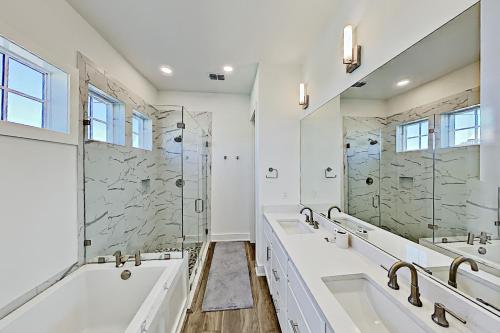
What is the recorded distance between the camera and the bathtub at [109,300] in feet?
4.74

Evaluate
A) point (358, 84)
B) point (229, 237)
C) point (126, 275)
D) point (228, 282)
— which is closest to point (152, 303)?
point (126, 275)

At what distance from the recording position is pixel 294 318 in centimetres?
138

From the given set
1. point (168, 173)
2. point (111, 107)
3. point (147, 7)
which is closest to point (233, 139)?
point (168, 173)

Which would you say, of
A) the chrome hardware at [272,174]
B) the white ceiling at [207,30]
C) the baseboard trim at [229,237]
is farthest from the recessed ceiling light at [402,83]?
the baseboard trim at [229,237]

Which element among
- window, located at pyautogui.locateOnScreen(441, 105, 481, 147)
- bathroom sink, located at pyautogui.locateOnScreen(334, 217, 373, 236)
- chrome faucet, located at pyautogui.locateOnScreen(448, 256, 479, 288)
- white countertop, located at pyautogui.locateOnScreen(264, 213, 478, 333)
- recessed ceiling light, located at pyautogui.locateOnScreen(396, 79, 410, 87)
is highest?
recessed ceiling light, located at pyautogui.locateOnScreen(396, 79, 410, 87)

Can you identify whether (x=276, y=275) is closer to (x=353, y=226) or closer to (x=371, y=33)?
(x=353, y=226)

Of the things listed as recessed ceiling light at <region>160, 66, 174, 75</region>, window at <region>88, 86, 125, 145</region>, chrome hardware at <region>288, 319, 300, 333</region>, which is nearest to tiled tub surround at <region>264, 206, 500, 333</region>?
chrome hardware at <region>288, 319, 300, 333</region>

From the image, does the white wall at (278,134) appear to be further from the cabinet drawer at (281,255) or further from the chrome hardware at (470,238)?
the chrome hardware at (470,238)

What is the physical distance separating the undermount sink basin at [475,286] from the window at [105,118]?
276 centimetres

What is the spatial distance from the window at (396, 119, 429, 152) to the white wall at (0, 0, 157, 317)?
2.34 meters

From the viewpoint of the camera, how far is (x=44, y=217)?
1563 mm

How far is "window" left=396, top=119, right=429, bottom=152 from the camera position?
3.52 feet

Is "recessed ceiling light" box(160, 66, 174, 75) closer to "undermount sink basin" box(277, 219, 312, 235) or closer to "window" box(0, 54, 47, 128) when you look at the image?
"window" box(0, 54, 47, 128)


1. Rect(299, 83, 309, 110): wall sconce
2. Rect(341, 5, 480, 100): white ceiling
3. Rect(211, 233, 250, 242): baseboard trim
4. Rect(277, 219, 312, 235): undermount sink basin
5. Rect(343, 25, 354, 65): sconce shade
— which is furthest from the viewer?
Result: Rect(211, 233, 250, 242): baseboard trim
